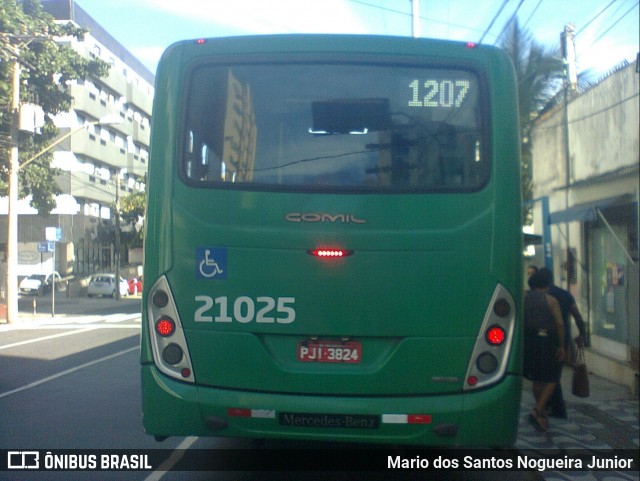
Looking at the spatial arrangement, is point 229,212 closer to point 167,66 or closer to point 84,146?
point 167,66

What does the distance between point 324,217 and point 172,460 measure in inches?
113

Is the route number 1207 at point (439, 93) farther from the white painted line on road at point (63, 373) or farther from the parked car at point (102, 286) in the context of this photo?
the parked car at point (102, 286)

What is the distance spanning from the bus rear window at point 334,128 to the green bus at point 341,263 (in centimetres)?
1

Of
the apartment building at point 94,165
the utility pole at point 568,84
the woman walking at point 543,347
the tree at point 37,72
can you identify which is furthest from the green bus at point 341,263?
the apartment building at point 94,165

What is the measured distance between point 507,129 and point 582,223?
29.2ft

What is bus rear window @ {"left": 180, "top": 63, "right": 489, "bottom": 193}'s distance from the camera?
527cm

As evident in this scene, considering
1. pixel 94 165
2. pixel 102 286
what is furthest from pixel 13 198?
pixel 94 165

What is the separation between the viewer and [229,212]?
17.2ft

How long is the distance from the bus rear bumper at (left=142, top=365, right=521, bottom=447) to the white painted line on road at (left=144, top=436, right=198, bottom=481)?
43.7 inches

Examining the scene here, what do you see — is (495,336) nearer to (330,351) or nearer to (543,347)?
(330,351)

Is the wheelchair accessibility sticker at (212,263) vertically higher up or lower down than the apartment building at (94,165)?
lower down

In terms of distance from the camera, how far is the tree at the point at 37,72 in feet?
71.6

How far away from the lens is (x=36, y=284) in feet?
144

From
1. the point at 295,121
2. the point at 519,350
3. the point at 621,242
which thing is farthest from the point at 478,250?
the point at 621,242
